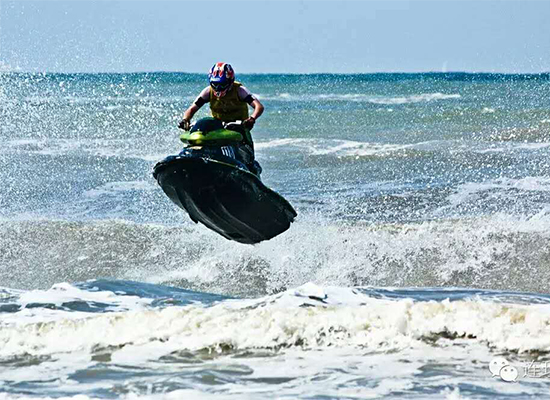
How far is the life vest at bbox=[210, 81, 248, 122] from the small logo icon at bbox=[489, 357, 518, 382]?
3.96m

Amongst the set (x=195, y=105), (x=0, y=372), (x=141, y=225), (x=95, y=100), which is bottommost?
(x=0, y=372)

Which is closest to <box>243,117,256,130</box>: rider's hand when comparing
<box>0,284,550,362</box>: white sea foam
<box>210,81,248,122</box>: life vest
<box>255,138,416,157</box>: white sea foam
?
<box>210,81,248,122</box>: life vest

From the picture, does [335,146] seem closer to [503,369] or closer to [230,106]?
[230,106]

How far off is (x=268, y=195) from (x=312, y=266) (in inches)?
76.8

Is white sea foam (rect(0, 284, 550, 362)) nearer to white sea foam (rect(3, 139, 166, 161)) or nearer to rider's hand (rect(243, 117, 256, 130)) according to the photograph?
rider's hand (rect(243, 117, 256, 130))

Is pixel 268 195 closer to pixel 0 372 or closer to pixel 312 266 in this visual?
pixel 312 266

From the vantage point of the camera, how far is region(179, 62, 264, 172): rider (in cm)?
1002

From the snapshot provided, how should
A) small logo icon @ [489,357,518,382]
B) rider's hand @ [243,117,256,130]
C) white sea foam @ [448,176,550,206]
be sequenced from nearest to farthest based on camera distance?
Answer: 1. small logo icon @ [489,357,518,382]
2. rider's hand @ [243,117,256,130]
3. white sea foam @ [448,176,550,206]

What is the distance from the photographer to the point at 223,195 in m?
10.2

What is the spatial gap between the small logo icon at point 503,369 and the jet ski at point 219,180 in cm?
351

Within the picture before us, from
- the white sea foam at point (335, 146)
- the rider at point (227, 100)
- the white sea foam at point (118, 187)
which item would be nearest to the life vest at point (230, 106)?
the rider at point (227, 100)

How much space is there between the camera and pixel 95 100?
4766cm

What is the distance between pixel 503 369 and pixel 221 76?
13.9ft

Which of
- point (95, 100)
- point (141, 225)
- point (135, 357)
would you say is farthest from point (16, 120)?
point (135, 357)
